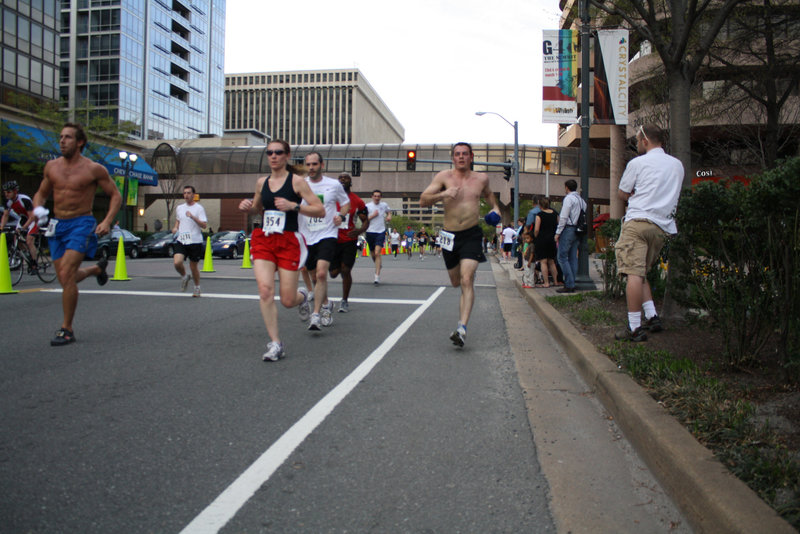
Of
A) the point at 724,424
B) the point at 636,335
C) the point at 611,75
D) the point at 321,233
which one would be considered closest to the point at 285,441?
the point at 724,424

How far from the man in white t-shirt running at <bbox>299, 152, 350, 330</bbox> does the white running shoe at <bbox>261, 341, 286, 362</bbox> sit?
151cm

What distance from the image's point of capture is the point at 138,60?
208 feet

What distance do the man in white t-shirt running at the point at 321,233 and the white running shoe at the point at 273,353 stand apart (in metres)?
1.51

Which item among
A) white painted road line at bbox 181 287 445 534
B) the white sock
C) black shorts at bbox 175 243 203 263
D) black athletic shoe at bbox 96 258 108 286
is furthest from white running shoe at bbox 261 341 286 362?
black shorts at bbox 175 243 203 263

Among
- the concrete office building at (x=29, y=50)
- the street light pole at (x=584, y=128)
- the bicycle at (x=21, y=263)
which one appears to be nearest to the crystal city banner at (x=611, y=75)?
the street light pole at (x=584, y=128)

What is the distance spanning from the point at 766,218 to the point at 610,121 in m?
8.35

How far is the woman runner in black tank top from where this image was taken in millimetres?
5402

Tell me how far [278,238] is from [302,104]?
173m

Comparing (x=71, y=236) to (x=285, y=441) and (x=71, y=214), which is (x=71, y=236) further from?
(x=285, y=441)

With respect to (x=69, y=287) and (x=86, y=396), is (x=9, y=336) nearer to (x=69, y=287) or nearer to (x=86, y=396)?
(x=69, y=287)

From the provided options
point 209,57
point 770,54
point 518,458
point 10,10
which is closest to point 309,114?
point 209,57

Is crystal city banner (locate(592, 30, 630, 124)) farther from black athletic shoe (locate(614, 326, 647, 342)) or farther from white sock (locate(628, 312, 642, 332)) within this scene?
black athletic shoe (locate(614, 326, 647, 342))

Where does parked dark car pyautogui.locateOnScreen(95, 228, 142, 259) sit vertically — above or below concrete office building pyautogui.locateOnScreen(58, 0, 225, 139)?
below

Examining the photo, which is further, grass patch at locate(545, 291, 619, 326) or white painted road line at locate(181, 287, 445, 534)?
grass patch at locate(545, 291, 619, 326)
